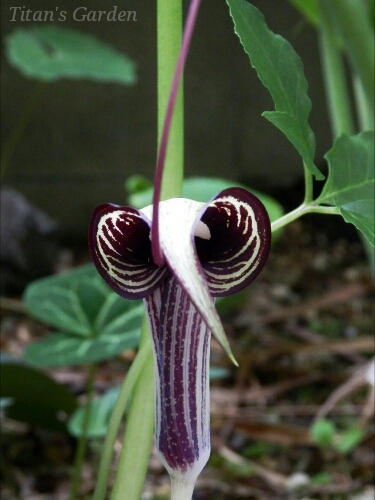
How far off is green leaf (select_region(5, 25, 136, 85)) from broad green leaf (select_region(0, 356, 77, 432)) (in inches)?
23.6

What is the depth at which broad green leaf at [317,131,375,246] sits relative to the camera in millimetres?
284

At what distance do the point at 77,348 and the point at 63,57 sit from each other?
712 millimetres

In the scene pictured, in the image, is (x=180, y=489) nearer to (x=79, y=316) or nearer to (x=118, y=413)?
(x=118, y=413)

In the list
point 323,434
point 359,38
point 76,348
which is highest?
point 359,38

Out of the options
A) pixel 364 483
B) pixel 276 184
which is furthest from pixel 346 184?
pixel 276 184

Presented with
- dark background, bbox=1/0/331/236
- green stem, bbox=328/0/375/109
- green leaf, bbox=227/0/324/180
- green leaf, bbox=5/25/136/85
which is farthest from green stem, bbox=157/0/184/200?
dark background, bbox=1/0/331/236

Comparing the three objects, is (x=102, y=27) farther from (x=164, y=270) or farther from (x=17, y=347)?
(x=164, y=270)

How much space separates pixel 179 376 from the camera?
23cm

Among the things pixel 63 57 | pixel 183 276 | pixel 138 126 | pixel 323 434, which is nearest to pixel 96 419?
pixel 323 434

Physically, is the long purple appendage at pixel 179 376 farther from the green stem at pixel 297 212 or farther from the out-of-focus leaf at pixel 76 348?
the out-of-focus leaf at pixel 76 348

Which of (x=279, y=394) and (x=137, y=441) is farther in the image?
(x=279, y=394)

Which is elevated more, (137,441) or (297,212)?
(297,212)

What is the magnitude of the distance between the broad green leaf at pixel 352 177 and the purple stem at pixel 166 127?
0.36 feet

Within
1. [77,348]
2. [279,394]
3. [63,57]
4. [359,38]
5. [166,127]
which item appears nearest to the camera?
[166,127]
